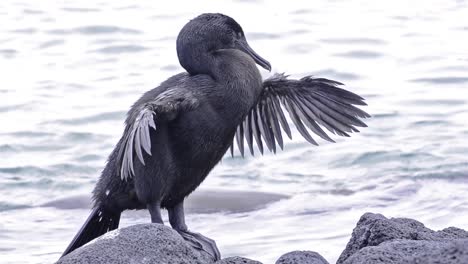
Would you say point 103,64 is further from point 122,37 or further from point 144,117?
point 144,117

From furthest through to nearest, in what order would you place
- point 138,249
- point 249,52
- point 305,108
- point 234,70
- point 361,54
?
point 361,54
point 305,108
point 249,52
point 234,70
point 138,249

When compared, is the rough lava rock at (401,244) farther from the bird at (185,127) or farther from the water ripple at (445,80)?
the water ripple at (445,80)

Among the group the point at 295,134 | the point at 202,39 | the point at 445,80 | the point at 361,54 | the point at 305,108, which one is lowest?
the point at 295,134

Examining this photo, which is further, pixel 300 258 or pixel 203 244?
pixel 203 244

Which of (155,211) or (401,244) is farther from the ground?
(401,244)

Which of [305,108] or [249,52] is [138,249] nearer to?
[249,52]

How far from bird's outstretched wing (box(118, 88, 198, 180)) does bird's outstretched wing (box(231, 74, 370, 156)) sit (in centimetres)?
100

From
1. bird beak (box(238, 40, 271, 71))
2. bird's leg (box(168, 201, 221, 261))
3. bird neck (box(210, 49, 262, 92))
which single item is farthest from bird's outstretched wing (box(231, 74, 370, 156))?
bird's leg (box(168, 201, 221, 261))

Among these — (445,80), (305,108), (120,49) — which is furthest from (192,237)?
(120,49)

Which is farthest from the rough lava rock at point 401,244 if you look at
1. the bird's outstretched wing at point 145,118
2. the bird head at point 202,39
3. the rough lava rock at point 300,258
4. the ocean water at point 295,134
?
the ocean water at point 295,134

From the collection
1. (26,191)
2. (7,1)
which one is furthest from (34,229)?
(7,1)

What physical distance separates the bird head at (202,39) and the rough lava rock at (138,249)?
1.49m

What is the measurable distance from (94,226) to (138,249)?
162 centimetres

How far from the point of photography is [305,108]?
7988mm
